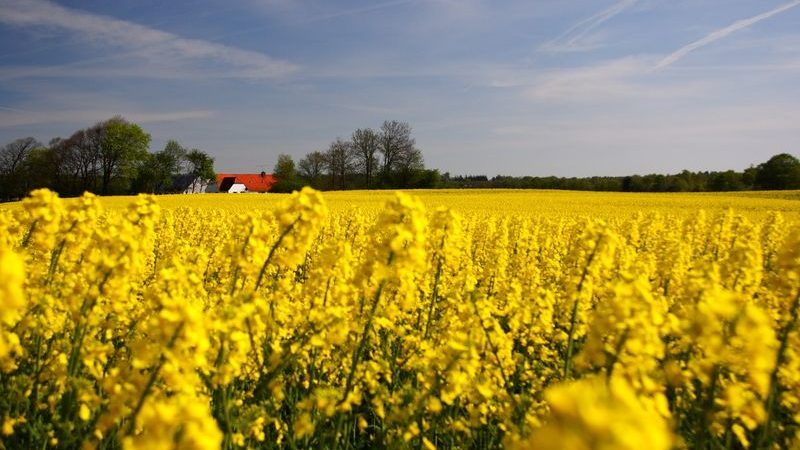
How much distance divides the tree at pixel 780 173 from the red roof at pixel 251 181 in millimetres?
75470

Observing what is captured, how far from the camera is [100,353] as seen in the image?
10.0 feet

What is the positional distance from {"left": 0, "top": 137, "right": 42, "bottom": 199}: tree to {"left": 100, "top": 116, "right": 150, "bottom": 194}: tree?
34.4 feet

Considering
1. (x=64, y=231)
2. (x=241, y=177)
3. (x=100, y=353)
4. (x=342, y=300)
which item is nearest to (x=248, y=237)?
(x=342, y=300)

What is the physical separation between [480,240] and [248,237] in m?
10.3

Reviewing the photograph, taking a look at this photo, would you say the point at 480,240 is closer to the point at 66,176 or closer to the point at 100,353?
the point at 100,353

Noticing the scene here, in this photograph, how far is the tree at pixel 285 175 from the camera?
82000 millimetres

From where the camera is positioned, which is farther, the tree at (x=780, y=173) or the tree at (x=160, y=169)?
the tree at (x=160, y=169)

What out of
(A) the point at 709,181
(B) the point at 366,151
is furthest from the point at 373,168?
(A) the point at 709,181

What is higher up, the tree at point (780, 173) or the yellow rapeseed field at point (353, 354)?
the tree at point (780, 173)

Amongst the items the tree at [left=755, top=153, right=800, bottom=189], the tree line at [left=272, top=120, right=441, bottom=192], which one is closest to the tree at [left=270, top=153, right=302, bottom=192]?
the tree line at [left=272, top=120, right=441, bottom=192]

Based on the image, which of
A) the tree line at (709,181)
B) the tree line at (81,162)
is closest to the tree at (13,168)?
the tree line at (81,162)

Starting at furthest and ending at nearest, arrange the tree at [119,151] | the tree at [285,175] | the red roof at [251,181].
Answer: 1. the red roof at [251,181]
2. the tree at [285,175]
3. the tree at [119,151]

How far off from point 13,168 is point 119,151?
15296 millimetres

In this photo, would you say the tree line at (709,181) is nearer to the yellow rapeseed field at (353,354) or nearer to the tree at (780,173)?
the tree at (780,173)
